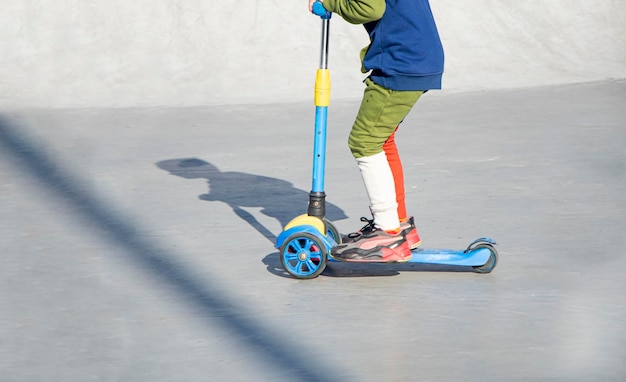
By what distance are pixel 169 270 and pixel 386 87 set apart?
1.43 meters

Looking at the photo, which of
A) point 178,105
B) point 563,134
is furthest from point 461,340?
point 178,105

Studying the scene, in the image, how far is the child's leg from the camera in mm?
5484

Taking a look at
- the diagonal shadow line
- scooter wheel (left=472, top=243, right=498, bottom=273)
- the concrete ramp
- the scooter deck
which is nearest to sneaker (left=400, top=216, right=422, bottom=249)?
the scooter deck

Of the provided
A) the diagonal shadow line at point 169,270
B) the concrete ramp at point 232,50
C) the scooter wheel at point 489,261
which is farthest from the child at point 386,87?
the concrete ramp at point 232,50

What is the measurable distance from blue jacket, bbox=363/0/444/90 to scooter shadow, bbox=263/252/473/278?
0.93 meters

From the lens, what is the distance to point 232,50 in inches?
460

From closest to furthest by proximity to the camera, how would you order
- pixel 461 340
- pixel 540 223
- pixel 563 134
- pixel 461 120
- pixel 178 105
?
pixel 461 340, pixel 540 223, pixel 563 134, pixel 461 120, pixel 178 105

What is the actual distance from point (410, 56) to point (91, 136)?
419 centimetres

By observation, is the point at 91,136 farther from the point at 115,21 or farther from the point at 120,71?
the point at 115,21

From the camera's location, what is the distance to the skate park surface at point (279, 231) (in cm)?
455

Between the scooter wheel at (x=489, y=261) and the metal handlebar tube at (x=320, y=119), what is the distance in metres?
0.83

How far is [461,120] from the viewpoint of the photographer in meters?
9.55

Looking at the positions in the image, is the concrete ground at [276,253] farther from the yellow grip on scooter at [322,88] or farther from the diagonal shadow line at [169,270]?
the yellow grip on scooter at [322,88]

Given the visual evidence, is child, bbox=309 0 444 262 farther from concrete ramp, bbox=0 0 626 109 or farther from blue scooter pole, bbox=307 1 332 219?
concrete ramp, bbox=0 0 626 109
